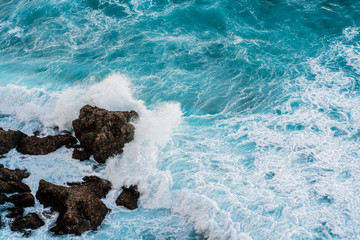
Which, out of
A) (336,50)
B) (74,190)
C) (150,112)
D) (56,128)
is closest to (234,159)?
(150,112)

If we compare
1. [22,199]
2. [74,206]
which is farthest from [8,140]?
[74,206]

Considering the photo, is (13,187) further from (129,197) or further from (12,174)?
(129,197)

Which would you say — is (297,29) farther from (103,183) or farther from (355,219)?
(103,183)

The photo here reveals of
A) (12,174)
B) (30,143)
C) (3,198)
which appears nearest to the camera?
(3,198)

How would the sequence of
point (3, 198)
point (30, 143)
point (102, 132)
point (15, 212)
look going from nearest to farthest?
point (15, 212) < point (3, 198) < point (102, 132) < point (30, 143)

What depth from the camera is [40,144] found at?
1278cm

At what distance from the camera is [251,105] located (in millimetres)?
15039

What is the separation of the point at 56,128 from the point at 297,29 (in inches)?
582

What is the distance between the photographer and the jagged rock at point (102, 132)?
40.3 ft

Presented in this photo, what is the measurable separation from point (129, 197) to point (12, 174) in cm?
431

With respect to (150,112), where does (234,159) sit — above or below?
below

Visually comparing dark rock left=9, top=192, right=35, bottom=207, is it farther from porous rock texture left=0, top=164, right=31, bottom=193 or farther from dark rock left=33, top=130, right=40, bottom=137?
dark rock left=33, top=130, right=40, bottom=137

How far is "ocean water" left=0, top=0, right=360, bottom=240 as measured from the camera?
10844 mm

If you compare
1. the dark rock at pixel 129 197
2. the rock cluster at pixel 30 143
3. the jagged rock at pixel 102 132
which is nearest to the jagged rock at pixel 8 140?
the rock cluster at pixel 30 143
